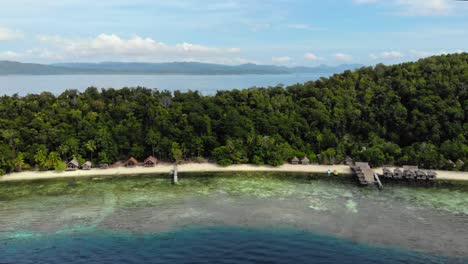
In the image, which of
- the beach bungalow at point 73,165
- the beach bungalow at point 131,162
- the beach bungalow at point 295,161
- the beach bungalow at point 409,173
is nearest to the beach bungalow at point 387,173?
the beach bungalow at point 409,173

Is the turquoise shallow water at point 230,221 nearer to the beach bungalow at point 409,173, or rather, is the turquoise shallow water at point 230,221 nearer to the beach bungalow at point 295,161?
the beach bungalow at point 409,173

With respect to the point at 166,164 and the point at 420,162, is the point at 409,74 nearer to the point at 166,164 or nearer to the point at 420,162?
the point at 420,162

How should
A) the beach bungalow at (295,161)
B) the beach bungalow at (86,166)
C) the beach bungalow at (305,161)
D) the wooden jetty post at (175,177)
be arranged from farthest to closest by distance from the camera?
the beach bungalow at (295,161), the beach bungalow at (305,161), the beach bungalow at (86,166), the wooden jetty post at (175,177)

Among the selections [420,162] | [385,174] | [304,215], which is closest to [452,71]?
[420,162]

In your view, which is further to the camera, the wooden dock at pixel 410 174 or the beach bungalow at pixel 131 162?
the beach bungalow at pixel 131 162

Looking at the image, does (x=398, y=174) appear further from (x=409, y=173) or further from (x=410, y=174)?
(x=410, y=174)
